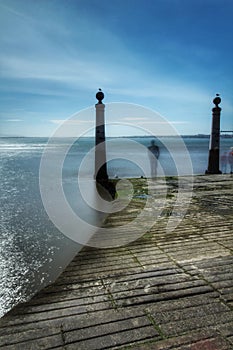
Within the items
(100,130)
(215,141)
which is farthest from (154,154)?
(215,141)

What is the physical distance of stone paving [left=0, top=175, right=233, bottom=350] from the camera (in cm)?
222

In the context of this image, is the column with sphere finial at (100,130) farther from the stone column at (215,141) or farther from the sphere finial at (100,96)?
the stone column at (215,141)

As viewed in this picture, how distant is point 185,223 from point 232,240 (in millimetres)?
1099

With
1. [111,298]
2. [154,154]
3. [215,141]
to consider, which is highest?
[215,141]

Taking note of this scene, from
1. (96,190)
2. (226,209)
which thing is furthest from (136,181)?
(226,209)

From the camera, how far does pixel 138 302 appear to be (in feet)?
8.91

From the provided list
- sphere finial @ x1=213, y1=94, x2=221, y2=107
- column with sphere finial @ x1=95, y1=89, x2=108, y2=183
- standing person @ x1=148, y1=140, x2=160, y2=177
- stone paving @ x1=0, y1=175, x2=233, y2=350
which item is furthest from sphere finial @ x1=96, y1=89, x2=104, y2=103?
stone paving @ x1=0, y1=175, x2=233, y2=350

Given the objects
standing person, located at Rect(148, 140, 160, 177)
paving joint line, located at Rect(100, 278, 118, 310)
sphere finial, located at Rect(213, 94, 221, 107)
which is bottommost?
paving joint line, located at Rect(100, 278, 118, 310)

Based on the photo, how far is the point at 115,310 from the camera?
2594 millimetres

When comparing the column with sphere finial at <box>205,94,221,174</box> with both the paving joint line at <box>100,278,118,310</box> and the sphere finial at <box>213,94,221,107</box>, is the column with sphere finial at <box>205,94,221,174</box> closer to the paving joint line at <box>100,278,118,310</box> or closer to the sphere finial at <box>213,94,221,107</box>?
the sphere finial at <box>213,94,221,107</box>

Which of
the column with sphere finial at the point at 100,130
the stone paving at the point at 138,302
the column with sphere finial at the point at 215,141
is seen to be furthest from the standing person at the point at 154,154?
the stone paving at the point at 138,302

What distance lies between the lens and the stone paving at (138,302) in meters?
2.22

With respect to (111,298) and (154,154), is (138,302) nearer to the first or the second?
(111,298)

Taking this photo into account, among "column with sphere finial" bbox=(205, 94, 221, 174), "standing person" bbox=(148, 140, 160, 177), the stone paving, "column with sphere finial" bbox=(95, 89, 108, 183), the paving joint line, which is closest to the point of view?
the stone paving
